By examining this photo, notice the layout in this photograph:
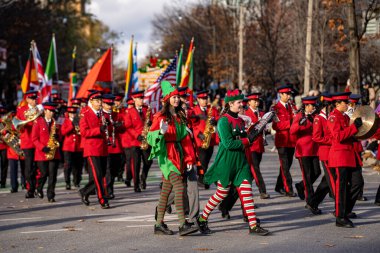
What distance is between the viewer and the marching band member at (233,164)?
11680mm

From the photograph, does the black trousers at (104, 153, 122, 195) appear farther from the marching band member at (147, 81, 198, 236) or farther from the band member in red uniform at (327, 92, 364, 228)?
the band member in red uniform at (327, 92, 364, 228)

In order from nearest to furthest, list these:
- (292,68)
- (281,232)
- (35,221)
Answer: (281,232) → (35,221) → (292,68)

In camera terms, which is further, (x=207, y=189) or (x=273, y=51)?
(x=273, y=51)

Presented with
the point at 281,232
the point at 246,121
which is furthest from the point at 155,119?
the point at 281,232

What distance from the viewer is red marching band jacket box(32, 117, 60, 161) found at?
1723 cm

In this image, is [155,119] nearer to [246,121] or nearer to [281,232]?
[246,121]

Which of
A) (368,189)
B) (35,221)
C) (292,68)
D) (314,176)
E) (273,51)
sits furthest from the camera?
(292,68)

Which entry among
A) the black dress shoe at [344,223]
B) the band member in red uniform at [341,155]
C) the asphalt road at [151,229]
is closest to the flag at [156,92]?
the asphalt road at [151,229]

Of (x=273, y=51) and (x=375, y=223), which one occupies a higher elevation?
(x=273, y=51)

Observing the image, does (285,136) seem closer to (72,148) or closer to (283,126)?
(283,126)

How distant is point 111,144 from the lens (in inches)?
644

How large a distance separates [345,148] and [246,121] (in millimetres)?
1358

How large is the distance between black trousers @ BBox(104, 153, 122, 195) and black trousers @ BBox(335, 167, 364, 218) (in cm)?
496

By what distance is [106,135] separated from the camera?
15.7 meters
